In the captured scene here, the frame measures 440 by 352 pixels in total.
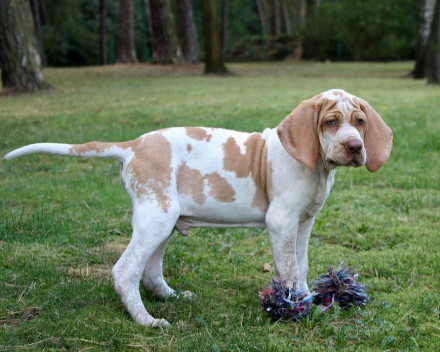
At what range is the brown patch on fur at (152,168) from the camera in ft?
13.5

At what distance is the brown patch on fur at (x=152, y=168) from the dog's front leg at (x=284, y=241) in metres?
0.68

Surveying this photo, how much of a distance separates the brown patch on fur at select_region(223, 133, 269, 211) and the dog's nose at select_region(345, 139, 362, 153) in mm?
630

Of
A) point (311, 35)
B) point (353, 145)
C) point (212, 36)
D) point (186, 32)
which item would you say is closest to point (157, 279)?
point (353, 145)

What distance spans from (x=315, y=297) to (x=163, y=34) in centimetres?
2327

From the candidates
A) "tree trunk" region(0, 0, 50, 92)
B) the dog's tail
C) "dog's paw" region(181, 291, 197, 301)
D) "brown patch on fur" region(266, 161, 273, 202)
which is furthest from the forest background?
the dog's tail

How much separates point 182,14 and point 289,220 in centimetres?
2555

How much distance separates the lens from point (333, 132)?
3.98 m

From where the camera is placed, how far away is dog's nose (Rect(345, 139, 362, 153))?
3814 mm

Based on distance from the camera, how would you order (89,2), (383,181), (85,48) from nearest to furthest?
(383,181) → (85,48) → (89,2)

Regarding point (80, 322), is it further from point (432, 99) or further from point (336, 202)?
point (432, 99)

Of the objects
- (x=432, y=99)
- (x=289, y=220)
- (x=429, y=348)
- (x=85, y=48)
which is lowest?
(x=85, y=48)

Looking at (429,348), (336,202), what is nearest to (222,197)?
(429,348)

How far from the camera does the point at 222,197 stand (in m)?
4.25

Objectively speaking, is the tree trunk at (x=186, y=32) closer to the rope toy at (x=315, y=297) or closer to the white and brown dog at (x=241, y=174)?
the white and brown dog at (x=241, y=174)
